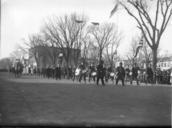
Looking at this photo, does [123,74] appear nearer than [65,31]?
Yes

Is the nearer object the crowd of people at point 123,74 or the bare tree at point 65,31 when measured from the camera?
the crowd of people at point 123,74

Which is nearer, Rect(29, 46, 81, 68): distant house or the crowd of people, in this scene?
the crowd of people

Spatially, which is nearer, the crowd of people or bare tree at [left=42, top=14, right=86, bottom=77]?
the crowd of people

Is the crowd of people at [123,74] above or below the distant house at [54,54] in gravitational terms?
below

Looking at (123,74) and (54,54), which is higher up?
(54,54)

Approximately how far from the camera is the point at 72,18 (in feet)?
153

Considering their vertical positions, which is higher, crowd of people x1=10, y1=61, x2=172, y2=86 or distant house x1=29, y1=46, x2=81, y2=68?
distant house x1=29, y1=46, x2=81, y2=68

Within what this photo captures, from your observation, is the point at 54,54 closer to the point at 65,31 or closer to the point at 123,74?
the point at 65,31

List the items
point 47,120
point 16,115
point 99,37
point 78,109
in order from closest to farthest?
1. point 47,120
2. point 16,115
3. point 78,109
4. point 99,37

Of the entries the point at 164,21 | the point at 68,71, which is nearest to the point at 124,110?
the point at 164,21

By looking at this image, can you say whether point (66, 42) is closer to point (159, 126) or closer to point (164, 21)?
point (164, 21)

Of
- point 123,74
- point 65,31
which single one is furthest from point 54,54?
point 123,74

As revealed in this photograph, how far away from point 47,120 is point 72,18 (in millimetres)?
40548

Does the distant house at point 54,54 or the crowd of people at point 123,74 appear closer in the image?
the crowd of people at point 123,74
